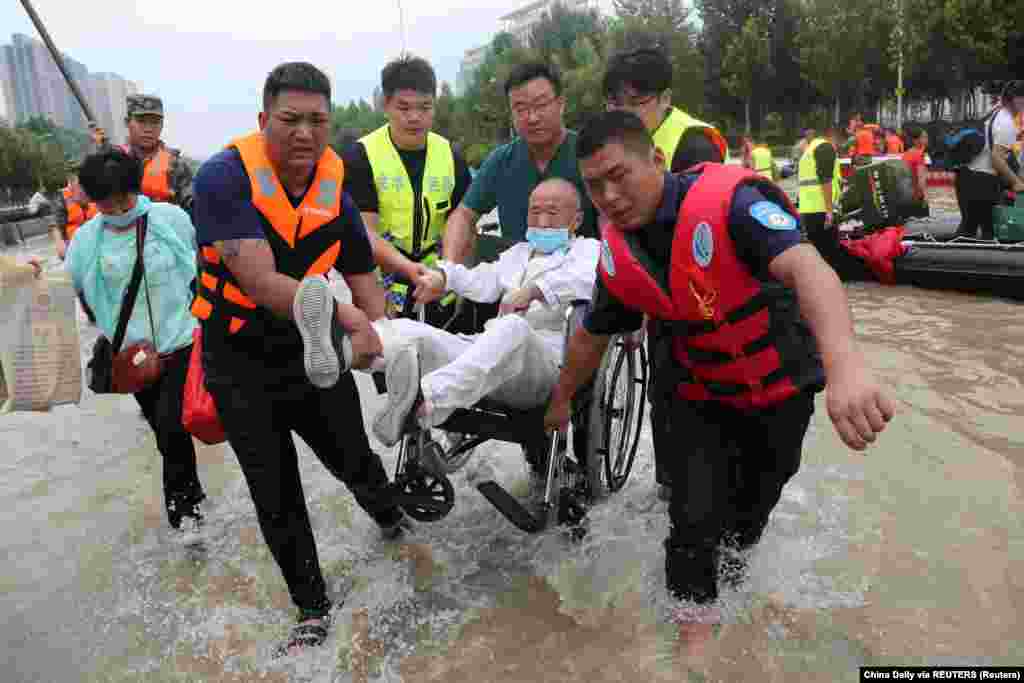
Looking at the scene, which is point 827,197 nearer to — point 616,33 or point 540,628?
point 540,628

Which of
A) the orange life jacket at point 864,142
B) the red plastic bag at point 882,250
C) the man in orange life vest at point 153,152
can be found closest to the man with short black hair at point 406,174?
the man in orange life vest at point 153,152

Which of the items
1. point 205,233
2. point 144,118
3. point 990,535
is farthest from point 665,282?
point 144,118

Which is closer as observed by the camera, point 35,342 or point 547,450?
point 35,342

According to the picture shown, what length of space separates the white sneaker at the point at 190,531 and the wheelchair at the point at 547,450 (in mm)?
1233

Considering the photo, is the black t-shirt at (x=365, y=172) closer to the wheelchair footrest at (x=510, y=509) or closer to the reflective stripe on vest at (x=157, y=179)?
the reflective stripe on vest at (x=157, y=179)

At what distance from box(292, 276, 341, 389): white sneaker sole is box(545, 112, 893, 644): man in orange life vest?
33.8 inches

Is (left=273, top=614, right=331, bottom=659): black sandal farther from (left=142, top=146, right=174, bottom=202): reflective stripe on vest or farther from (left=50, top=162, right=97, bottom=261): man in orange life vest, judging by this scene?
(left=50, top=162, right=97, bottom=261): man in orange life vest

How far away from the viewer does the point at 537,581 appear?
3473 mm

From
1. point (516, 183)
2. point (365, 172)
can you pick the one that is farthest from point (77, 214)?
point (516, 183)

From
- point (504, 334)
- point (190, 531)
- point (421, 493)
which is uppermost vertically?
point (504, 334)

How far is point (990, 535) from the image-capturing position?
11.7 ft

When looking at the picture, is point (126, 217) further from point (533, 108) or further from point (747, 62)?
point (747, 62)

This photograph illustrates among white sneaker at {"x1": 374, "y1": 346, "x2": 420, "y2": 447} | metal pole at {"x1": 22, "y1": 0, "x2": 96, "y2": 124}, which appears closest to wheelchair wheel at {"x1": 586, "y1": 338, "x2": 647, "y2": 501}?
white sneaker at {"x1": 374, "y1": 346, "x2": 420, "y2": 447}

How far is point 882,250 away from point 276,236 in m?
7.99
